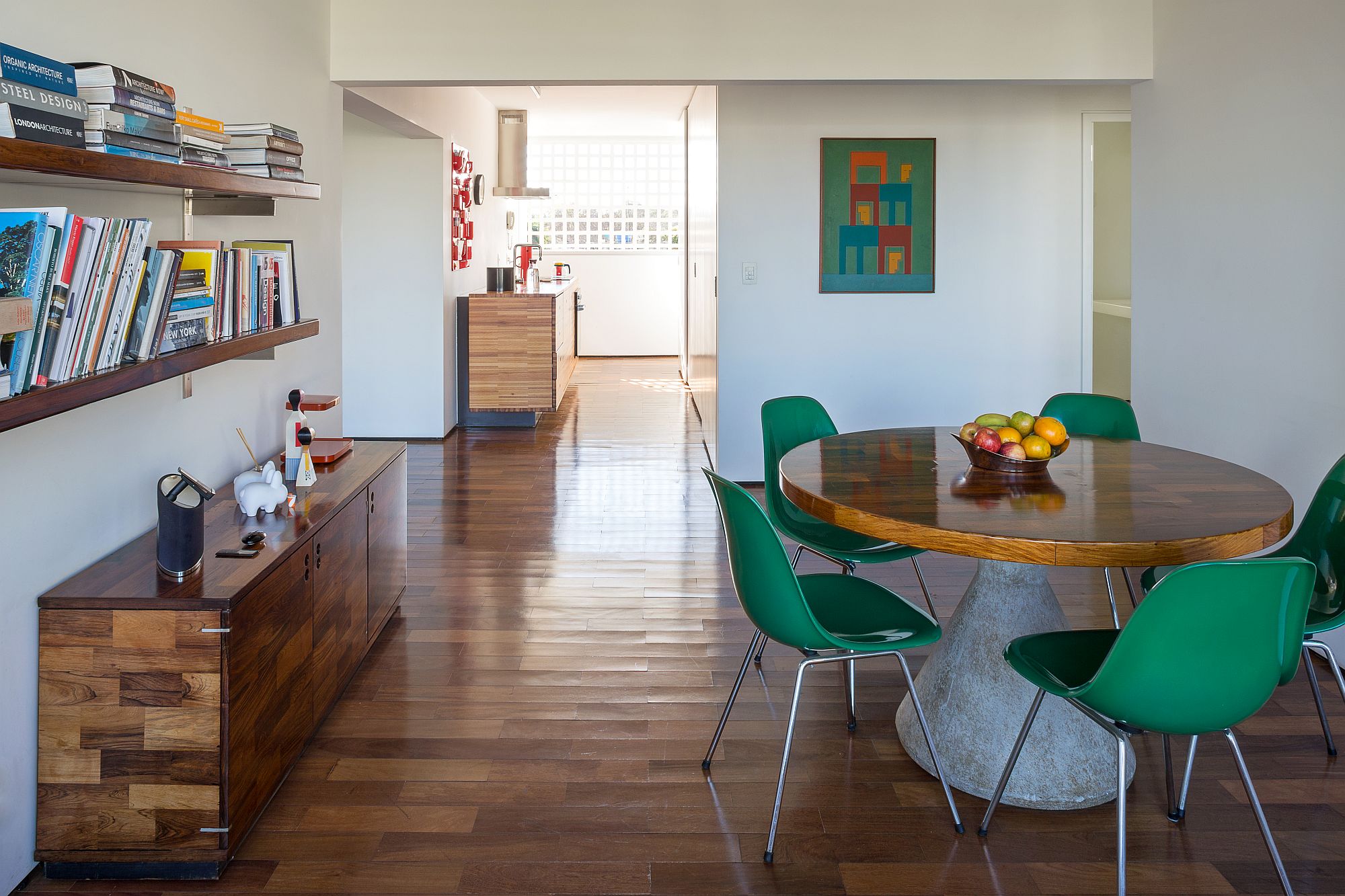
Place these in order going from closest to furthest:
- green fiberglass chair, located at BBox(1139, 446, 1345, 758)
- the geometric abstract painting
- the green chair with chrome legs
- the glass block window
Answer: green fiberglass chair, located at BBox(1139, 446, 1345, 758)
the green chair with chrome legs
the geometric abstract painting
the glass block window

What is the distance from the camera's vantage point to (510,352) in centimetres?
822

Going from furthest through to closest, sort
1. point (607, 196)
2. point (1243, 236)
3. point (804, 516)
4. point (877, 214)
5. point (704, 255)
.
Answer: point (607, 196) < point (704, 255) < point (877, 214) < point (1243, 236) < point (804, 516)

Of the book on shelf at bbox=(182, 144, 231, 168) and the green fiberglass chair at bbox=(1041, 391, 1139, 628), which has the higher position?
the book on shelf at bbox=(182, 144, 231, 168)

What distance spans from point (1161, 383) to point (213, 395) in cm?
361

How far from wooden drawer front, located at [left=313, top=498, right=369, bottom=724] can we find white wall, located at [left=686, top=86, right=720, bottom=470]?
10.5 feet

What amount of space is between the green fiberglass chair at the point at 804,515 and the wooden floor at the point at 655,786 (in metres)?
0.42

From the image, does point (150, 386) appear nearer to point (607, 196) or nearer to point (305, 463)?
point (305, 463)

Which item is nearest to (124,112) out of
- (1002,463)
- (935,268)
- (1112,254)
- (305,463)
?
(305,463)

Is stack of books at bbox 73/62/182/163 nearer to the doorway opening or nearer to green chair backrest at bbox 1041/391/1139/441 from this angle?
green chair backrest at bbox 1041/391/1139/441

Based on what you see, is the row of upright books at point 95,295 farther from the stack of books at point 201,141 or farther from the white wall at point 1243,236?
the white wall at point 1243,236

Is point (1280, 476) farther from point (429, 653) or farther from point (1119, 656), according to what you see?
point (429, 653)

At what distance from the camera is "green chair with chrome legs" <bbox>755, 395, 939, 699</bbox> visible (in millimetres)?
3334

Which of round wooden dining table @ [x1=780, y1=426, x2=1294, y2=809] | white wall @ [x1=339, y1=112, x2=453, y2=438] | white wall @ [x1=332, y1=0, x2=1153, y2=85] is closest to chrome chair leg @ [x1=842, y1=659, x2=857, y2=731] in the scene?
round wooden dining table @ [x1=780, y1=426, x2=1294, y2=809]

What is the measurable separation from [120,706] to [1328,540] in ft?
9.29
